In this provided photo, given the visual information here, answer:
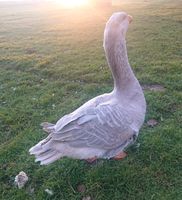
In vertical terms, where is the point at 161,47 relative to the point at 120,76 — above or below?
below

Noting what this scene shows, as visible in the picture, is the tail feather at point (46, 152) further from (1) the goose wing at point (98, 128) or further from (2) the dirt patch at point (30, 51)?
(2) the dirt patch at point (30, 51)

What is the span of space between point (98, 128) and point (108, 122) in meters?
0.14

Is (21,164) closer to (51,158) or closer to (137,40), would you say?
(51,158)

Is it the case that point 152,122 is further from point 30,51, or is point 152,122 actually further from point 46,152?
point 30,51

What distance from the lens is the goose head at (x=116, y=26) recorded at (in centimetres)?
400

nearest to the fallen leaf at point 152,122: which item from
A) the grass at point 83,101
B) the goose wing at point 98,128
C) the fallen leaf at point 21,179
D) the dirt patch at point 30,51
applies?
the grass at point 83,101

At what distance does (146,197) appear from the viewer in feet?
13.3

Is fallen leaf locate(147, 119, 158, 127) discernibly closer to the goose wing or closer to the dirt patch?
the goose wing

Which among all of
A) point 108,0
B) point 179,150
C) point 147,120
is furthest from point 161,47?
point 108,0

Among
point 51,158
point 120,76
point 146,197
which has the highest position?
point 120,76

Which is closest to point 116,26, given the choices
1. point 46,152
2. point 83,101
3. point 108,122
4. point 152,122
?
point 108,122

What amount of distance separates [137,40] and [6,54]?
416cm

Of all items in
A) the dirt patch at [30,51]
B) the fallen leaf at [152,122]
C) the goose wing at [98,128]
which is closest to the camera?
the goose wing at [98,128]

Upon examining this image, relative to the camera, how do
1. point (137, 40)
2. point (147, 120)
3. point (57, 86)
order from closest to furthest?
point (147, 120), point (57, 86), point (137, 40)
